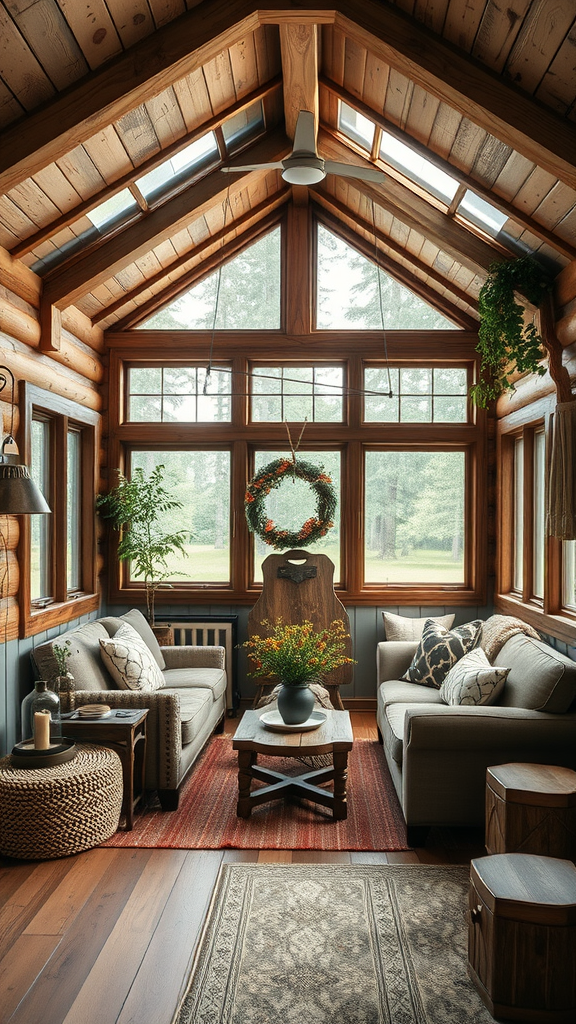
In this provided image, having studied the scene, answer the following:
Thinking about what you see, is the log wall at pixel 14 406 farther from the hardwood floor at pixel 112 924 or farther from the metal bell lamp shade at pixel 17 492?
the hardwood floor at pixel 112 924

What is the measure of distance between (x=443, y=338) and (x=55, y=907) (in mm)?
5114

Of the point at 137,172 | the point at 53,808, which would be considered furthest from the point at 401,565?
the point at 53,808

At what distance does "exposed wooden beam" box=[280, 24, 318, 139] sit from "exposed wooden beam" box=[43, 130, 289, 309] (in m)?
0.55

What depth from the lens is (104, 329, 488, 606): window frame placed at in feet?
21.7

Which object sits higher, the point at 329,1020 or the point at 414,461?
the point at 414,461

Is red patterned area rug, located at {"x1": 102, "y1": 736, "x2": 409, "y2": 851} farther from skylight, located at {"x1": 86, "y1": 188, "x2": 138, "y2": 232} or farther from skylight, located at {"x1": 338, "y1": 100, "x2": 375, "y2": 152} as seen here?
skylight, located at {"x1": 338, "y1": 100, "x2": 375, "y2": 152}

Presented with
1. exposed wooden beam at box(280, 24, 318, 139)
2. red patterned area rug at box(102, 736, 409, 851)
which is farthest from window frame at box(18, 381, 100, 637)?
exposed wooden beam at box(280, 24, 318, 139)

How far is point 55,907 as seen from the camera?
127 inches

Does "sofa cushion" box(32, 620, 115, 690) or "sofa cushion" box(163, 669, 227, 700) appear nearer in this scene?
"sofa cushion" box(32, 620, 115, 690)

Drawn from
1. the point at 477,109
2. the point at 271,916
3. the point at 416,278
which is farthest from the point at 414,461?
the point at 271,916

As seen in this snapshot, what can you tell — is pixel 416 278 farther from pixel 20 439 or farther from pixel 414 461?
pixel 20 439

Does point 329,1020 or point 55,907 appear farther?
point 55,907

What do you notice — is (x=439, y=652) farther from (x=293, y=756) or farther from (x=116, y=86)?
(x=116, y=86)

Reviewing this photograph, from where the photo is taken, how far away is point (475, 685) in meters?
4.21
